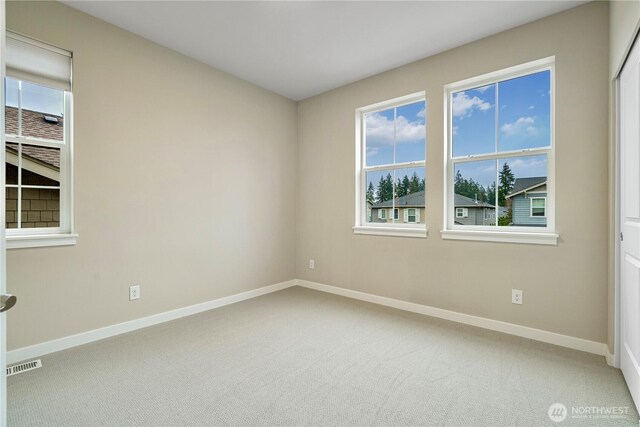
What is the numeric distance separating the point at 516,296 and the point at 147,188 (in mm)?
3480

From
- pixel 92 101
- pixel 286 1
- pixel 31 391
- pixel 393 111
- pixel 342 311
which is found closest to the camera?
pixel 31 391

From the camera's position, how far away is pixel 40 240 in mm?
2287

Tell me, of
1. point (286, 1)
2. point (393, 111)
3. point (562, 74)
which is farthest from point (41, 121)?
point (562, 74)

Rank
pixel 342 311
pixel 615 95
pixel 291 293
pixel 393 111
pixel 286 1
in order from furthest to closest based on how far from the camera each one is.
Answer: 1. pixel 291 293
2. pixel 393 111
3. pixel 342 311
4. pixel 286 1
5. pixel 615 95

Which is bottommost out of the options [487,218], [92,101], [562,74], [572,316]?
[572,316]

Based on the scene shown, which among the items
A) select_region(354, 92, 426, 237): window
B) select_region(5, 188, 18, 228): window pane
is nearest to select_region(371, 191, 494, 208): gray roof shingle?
select_region(354, 92, 426, 237): window

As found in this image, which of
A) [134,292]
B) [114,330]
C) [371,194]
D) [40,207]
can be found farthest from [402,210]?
[40,207]

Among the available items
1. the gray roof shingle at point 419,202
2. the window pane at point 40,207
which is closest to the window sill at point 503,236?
the gray roof shingle at point 419,202

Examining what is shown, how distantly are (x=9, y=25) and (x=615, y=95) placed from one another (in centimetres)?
425

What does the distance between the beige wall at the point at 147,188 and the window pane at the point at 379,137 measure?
4.18 feet

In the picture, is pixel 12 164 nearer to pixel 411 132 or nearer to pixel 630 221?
pixel 411 132

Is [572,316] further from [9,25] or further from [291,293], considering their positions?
[9,25]

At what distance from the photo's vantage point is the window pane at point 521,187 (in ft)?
8.71

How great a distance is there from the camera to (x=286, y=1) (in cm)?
238
